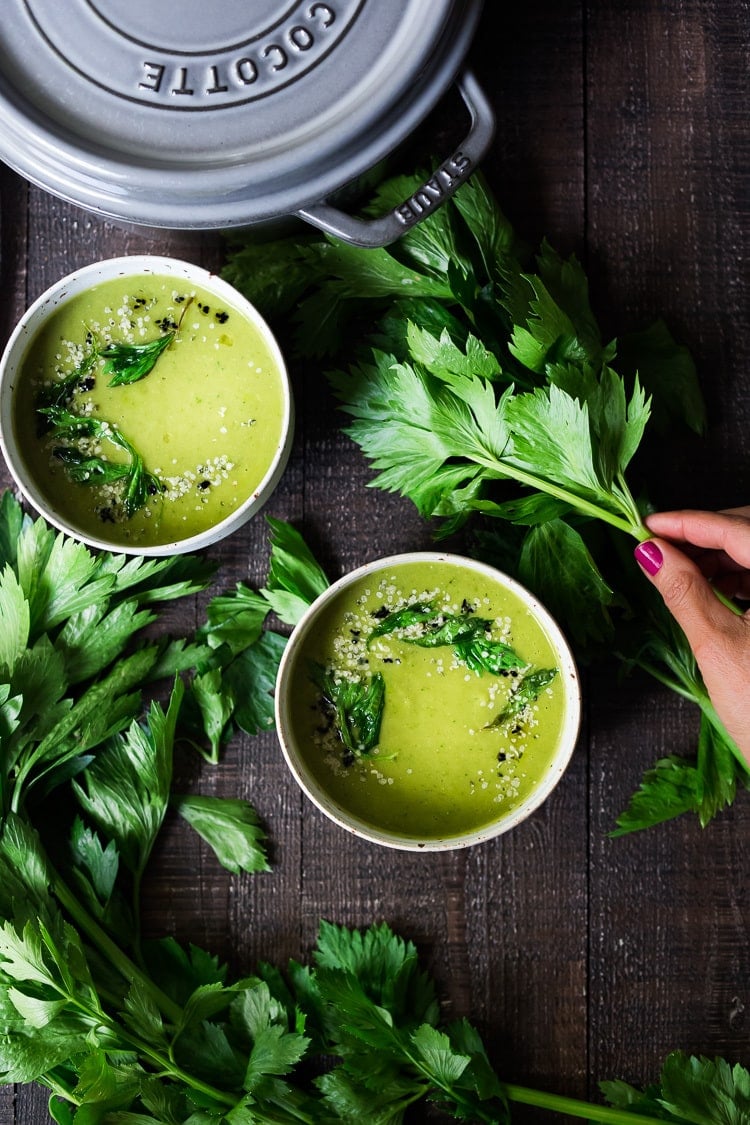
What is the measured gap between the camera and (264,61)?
0.95 m

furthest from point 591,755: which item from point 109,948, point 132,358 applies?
point 132,358

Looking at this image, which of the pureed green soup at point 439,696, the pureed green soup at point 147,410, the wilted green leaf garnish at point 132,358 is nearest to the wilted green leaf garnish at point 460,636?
the pureed green soup at point 439,696

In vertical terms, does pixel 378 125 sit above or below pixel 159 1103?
above

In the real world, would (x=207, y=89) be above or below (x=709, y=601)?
above

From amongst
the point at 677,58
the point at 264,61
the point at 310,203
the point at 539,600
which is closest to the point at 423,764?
the point at 539,600

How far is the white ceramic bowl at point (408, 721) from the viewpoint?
114 centimetres

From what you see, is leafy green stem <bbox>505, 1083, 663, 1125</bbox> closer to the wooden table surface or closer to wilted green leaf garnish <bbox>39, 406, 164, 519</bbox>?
the wooden table surface

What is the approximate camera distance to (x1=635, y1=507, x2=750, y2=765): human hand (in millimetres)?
1036

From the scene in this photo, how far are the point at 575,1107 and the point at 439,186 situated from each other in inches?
42.3

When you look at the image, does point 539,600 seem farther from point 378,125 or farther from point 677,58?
point 677,58

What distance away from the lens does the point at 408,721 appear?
3.85 ft

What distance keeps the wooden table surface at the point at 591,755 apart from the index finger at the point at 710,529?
0.17 metres

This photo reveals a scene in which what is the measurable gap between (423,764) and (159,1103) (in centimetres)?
48

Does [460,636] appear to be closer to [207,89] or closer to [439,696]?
[439,696]
